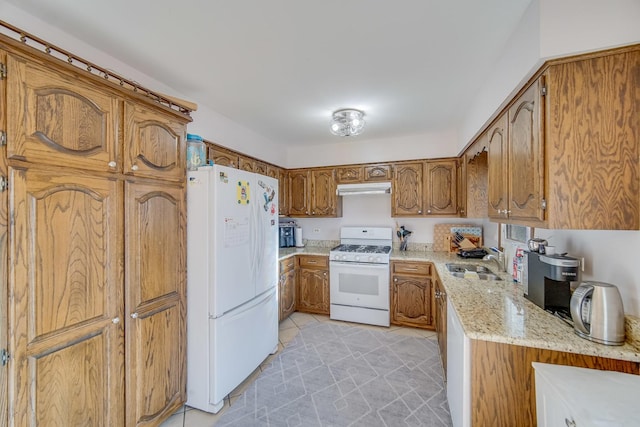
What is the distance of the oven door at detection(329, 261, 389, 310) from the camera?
10.5 feet

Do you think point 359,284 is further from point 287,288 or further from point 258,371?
point 258,371

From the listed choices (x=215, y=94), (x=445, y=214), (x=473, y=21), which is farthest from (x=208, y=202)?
(x=445, y=214)

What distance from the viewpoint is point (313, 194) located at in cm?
386

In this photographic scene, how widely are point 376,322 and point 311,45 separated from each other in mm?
2987

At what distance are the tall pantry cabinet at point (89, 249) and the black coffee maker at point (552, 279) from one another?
2.28 metres

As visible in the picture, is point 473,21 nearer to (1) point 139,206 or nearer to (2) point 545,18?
(2) point 545,18

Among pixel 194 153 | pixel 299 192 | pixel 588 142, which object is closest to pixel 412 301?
pixel 299 192

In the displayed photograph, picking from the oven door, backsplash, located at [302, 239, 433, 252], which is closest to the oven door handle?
the oven door

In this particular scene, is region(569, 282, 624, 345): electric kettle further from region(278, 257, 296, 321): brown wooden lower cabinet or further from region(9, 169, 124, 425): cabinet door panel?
region(278, 257, 296, 321): brown wooden lower cabinet

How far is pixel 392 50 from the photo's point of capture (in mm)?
1630

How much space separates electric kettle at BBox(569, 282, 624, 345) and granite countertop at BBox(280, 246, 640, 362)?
0.04 m

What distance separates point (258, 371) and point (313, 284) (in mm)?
1383

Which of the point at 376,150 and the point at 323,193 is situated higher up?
the point at 376,150

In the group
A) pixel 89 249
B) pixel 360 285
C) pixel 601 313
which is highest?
pixel 89 249
